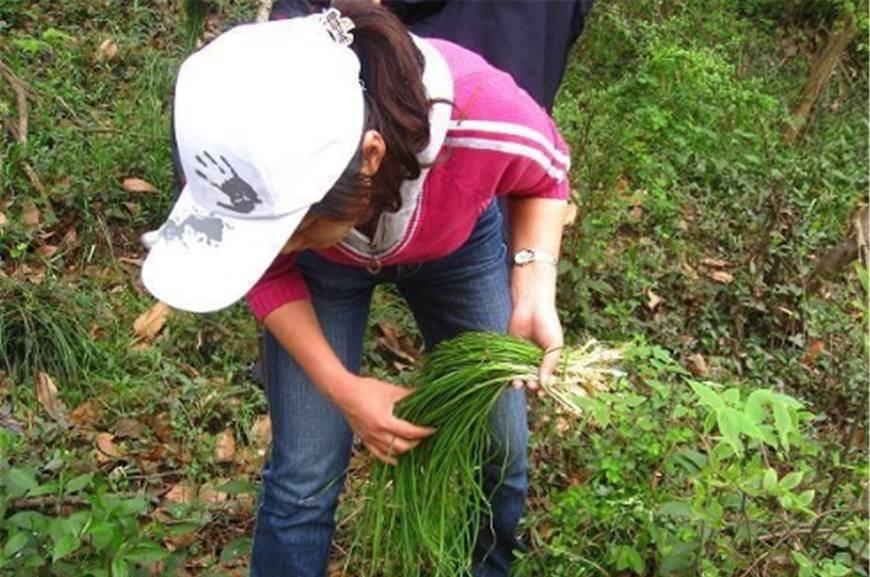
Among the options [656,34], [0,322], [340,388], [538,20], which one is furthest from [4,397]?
[656,34]

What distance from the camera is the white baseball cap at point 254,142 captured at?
1435 mm

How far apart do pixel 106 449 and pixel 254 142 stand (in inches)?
66.8

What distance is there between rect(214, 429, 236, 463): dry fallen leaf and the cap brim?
4.52 ft

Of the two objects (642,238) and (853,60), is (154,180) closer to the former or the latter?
(642,238)

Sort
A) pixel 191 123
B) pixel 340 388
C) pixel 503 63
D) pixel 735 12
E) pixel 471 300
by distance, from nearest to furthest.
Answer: pixel 191 123, pixel 340 388, pixel 471 300, pixel 503 63, pixel 735 12

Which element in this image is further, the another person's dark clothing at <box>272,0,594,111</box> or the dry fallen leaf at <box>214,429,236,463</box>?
the dry fallen leaf at <box>214,429,236,463</box>

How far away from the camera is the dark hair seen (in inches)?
61.6

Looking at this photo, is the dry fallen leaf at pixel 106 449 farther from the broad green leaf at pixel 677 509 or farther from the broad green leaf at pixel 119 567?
the broad green leaf at pixel 677 509

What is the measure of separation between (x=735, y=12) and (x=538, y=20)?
3550mm

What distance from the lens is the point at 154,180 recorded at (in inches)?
149

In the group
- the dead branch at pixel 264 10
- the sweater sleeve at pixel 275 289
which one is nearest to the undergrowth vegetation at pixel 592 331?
the sweater sleeve at pixel 275 289

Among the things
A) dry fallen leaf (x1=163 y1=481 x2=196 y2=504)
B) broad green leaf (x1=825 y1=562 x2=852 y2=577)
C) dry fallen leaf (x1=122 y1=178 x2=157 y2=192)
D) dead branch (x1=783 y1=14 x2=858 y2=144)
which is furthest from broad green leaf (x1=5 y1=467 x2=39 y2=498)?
dead branch (x1=783 y1=14 x2=858 y2=144)

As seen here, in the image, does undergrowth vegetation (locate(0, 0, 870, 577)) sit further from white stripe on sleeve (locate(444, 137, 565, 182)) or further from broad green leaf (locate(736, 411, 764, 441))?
white stripe on sleeve (locate(444, 137, 565, 182))

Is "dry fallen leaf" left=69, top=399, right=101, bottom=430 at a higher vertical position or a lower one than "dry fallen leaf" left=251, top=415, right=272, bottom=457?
higher
